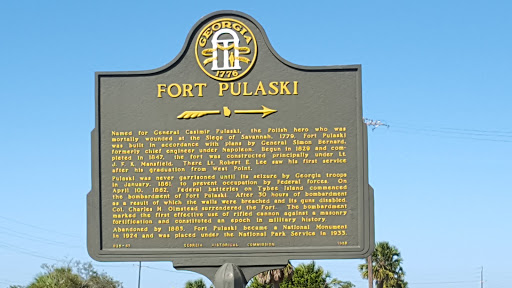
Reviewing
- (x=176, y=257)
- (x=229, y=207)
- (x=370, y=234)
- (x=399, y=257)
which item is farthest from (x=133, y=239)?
(x=399, y=257)

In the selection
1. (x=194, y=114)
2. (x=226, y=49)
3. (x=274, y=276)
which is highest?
(x=274, y=276)

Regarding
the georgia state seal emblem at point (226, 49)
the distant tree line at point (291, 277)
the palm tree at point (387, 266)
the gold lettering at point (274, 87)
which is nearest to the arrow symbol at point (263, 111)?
the gold lettering at point (274, 87)

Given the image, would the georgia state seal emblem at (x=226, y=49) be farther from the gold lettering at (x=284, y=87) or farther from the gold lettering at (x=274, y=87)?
the gold lettering at (x=284, y=87)

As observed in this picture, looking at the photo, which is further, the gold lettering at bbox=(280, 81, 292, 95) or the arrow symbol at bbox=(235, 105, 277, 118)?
the gold lettering at bbox=(280, 81, 292, 95)

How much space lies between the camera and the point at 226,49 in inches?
535

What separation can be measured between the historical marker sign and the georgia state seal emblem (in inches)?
0.7

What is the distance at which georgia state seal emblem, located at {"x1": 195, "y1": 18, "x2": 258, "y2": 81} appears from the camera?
1354cm

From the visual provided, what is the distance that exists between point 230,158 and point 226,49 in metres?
1.84

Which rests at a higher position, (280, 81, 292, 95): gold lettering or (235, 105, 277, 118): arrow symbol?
(280, 81, 292, 95): gold lettering

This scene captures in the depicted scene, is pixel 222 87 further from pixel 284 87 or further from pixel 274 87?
pixel 284 87

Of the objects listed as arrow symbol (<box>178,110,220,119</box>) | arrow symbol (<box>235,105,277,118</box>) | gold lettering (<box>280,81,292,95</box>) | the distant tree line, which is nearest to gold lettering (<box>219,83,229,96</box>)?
arrow symbol (<box>178,110,220,119</box>)

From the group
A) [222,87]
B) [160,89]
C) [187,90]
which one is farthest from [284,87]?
[160,89]

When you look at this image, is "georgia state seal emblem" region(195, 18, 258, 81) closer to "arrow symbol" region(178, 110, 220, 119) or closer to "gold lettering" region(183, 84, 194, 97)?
"gold lettering" region(183, 84, 194, 97)

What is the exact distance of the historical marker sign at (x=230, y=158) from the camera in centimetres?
1307
